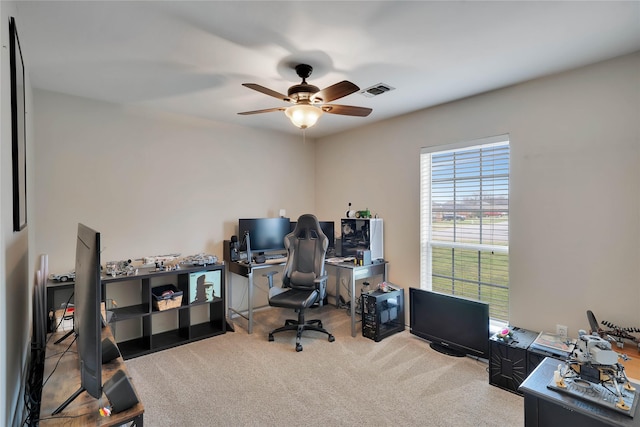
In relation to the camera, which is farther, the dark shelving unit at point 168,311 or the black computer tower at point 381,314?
the black computer tower at point 381,314

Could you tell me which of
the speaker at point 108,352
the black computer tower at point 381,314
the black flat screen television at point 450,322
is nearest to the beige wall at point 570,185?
the black flat screen television at point 450,322

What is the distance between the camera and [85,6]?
1.73 m

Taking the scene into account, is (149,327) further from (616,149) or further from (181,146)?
(616,149)

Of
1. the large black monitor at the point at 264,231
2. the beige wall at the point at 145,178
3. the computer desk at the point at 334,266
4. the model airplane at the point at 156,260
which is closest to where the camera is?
the beige wall at the point at 145,178

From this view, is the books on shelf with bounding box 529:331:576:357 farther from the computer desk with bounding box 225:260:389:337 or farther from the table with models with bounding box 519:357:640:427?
the computer desk with bounding box 225:260:389:337

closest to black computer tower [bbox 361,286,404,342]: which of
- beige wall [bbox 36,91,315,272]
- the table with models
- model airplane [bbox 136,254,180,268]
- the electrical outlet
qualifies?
the electrical outlet

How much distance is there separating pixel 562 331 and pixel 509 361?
559mm

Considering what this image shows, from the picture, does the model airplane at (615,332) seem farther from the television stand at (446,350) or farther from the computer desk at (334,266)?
the computer desk at (334,266)

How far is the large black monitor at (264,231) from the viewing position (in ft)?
13.3

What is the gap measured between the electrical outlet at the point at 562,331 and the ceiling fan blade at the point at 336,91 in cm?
256

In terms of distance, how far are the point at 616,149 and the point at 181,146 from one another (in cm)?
413

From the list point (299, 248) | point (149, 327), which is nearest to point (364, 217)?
point (299, 248)

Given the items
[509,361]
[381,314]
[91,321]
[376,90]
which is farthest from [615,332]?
[91,321]

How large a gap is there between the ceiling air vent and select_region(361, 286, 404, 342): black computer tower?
6.94 ft
